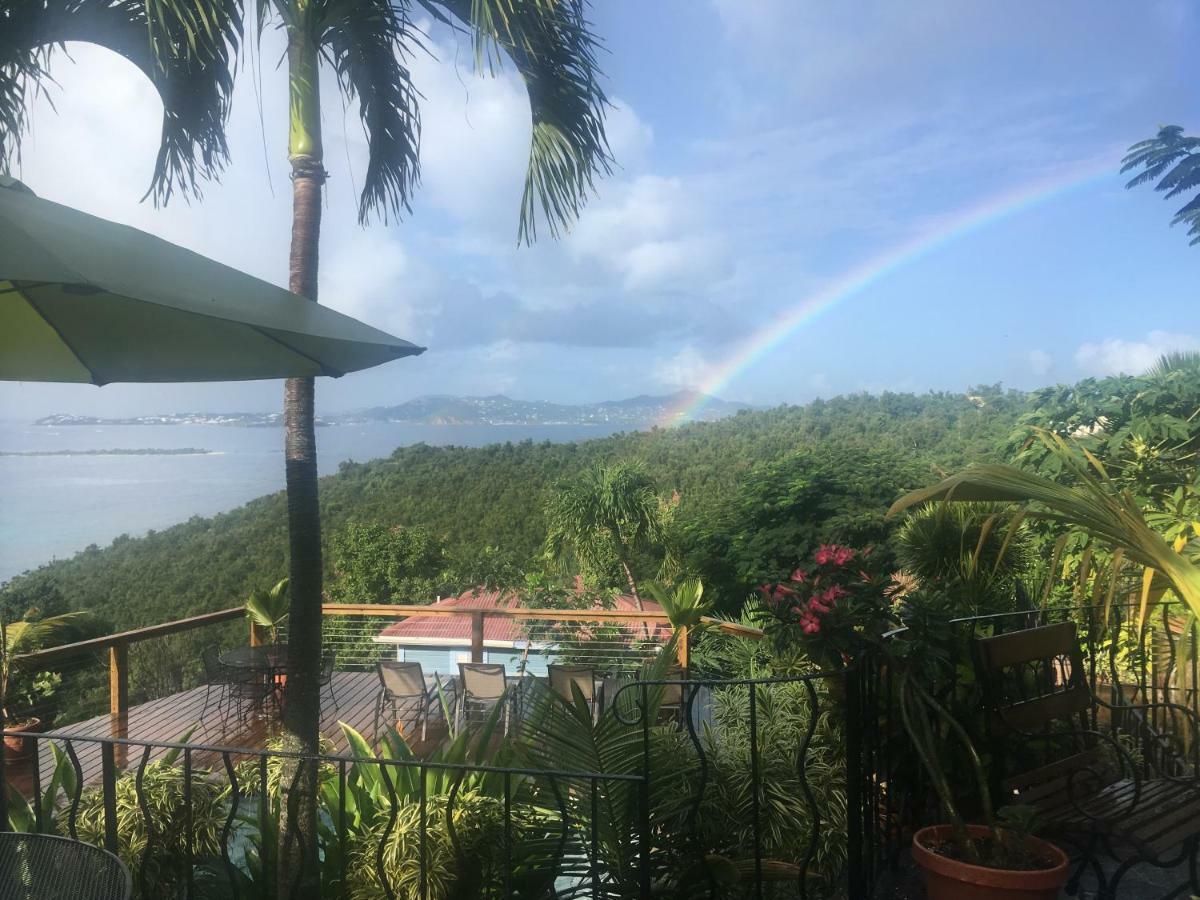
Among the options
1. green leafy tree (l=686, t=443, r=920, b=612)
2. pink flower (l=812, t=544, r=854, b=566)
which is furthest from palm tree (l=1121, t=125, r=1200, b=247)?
pink flower (l=812, t=544, r=854, b=566)

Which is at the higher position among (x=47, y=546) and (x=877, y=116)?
(x=877, y=116)

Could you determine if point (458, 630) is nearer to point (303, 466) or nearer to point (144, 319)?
point (303, 466)

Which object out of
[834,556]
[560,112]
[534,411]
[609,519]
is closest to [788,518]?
[609,519]

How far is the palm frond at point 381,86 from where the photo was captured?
3.24 metres

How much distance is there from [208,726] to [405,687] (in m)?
1.51

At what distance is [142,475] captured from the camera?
798 inches

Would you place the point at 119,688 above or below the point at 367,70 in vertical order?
below

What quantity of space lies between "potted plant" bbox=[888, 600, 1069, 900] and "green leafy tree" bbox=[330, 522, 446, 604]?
13.3 metres

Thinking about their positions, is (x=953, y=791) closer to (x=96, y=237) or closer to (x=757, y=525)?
(x=96, y=237)

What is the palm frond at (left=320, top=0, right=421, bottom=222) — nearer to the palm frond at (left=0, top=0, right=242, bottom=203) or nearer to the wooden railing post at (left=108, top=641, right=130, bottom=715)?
the palm frond at (left=0, top=0, right=242, bottom=203)

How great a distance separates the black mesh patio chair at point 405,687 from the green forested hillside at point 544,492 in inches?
A: 285

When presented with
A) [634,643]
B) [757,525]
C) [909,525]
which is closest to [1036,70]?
[757,525]

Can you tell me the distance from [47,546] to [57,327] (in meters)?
20.4

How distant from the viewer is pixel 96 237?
1633 mm
